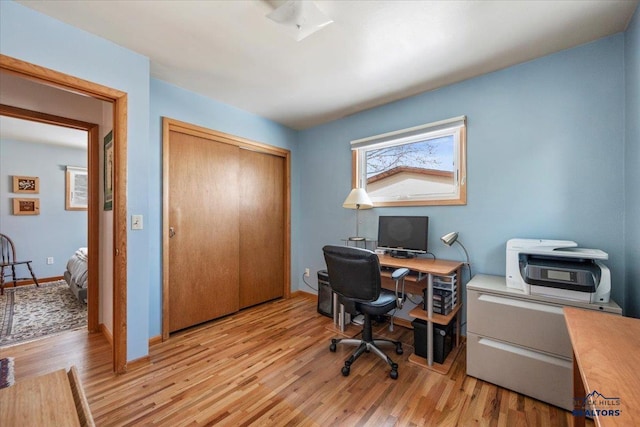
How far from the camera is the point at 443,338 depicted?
2.06 metres

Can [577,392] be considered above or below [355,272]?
below

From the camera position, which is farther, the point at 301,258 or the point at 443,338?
the point at 301,258

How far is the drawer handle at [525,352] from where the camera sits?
62.3 inches

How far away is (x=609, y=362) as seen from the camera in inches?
33.8

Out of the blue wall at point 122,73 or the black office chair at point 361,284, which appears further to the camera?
the black office chair at point 361,284

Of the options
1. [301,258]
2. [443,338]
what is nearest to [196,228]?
[301,258]

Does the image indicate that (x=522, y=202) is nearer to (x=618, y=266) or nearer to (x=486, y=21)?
Result: (x=618, y=266)

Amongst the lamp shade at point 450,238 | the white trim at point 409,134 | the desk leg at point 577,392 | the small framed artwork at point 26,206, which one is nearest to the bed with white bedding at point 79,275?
the small framed artwork at point 26,206

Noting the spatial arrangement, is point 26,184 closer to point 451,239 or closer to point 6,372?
point 6,372

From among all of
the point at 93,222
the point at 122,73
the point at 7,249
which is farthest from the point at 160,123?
the point at 7,249

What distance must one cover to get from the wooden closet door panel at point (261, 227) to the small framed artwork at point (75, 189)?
377 cm

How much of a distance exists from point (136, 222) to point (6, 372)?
1.43m

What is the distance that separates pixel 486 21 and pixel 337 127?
1958 mm

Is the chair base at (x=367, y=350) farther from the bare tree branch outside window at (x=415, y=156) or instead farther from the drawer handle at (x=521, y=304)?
the bare tree branch outside window at (x=415, y=156)
